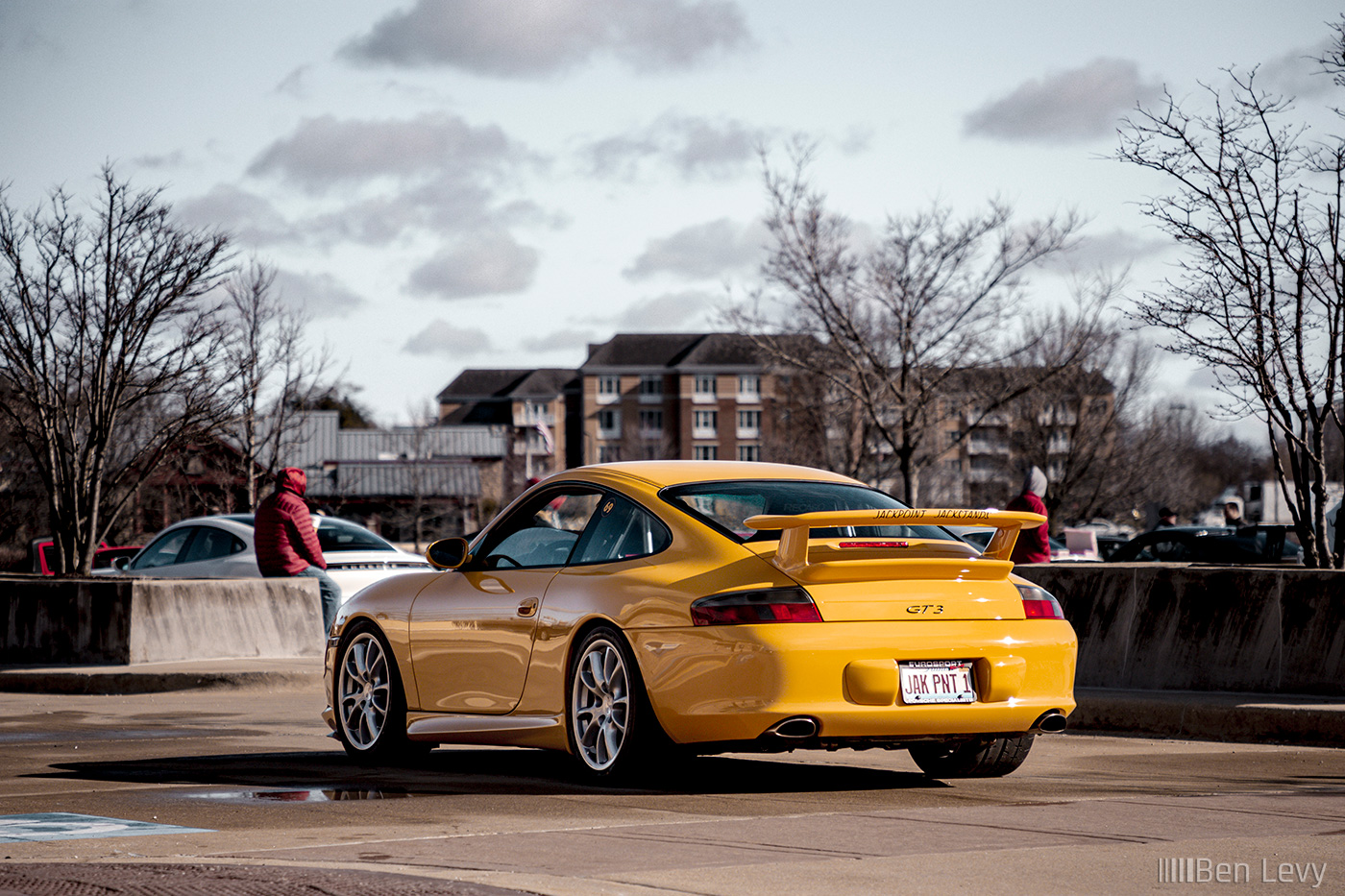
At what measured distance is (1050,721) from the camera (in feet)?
24.1

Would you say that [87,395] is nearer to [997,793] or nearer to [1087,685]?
[1087,685]

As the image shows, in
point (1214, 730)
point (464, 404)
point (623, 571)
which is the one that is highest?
point (464, 404)

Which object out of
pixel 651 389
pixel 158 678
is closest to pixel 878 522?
pixel 158 678

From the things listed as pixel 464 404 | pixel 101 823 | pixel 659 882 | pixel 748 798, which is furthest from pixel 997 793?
pixel 464 404

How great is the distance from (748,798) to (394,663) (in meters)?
2.41

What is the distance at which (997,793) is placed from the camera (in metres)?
7.32

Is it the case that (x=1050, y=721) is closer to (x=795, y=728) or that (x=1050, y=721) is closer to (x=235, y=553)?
(x=795, y=728)

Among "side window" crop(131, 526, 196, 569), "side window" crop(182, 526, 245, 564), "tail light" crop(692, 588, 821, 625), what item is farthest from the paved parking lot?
"side window" crop(131, 526, 196, 569)

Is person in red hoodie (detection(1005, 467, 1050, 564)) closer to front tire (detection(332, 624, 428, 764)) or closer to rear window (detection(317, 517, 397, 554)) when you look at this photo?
front tire (detection(332, 624, 428, 764))

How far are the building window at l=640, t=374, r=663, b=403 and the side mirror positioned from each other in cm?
14171

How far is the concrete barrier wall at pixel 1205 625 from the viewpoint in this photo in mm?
11070

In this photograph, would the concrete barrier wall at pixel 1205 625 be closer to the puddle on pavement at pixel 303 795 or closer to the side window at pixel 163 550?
the puddle on pavement at pixel 303 795

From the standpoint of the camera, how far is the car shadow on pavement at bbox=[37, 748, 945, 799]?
7430 millimetres

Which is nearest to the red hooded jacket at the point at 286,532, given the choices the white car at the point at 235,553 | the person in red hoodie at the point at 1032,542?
the white car at the point at 235,553
